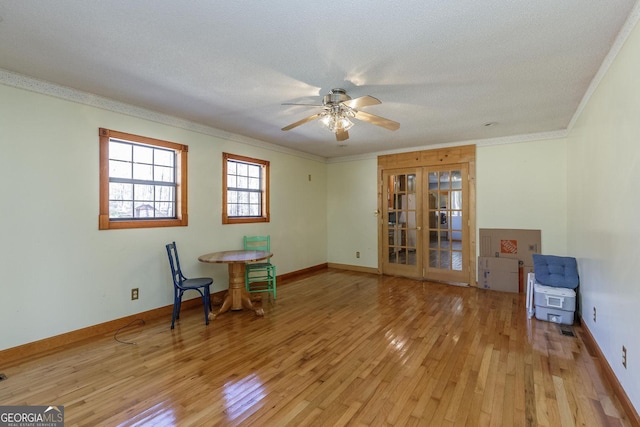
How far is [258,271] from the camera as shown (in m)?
4.56

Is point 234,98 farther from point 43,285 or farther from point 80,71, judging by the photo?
point 43,285

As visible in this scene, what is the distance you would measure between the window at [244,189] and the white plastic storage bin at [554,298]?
400 centimetres

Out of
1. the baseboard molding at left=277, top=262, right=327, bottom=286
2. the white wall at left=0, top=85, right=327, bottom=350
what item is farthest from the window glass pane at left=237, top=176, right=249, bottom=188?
the baseboard molding at left=277, top=262, right=327, bottom=286

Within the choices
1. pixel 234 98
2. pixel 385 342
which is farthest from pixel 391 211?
pixel 234 98

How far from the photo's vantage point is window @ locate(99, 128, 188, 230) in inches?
125

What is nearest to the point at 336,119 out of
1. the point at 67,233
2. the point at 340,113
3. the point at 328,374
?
the point at 340,113

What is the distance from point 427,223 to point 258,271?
10.3 feet

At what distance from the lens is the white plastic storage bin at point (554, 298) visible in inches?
128

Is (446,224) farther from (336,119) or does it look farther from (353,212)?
(336,119)

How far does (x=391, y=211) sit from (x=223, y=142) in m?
3.36

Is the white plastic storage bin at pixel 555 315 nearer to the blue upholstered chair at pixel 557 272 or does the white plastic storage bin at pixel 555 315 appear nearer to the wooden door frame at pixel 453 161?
the blue upholstered chair at pixel 557 272

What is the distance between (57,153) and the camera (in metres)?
2.84

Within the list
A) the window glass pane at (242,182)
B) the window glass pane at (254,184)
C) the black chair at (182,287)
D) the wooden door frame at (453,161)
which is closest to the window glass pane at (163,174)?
the black chair at (182,287)

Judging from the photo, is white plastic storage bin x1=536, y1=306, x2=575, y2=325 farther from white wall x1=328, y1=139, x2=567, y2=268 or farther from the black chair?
the black chair
